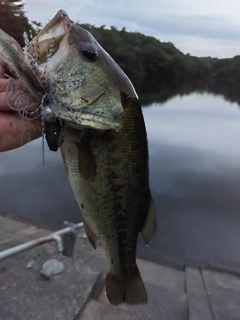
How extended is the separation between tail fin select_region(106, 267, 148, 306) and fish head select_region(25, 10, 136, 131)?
1083 millimetres

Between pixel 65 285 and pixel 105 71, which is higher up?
pixel 105 71

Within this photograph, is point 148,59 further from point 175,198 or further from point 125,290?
point 125,290

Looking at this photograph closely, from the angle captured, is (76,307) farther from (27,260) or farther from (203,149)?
(203,149)

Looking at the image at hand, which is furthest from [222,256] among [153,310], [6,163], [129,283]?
[6,163]

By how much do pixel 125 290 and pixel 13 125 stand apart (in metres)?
1.21

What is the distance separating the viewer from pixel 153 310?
3.41m

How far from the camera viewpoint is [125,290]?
A: 1.94m

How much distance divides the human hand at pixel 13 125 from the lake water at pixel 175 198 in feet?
14.6

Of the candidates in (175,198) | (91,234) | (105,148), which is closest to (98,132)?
(105,148)

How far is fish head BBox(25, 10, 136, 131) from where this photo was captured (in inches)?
46.9

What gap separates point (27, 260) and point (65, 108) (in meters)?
3.01

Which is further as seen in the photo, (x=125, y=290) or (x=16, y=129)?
(x=125, y=290)

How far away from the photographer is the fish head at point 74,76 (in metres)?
1.19

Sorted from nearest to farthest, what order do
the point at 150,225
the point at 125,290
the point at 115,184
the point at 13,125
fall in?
the point at 13,125 < the point at 115,184 < the point at 150,225 < the point at 125,290
